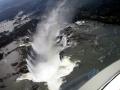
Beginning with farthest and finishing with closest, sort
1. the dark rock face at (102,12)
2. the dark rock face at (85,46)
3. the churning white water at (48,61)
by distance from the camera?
1. the dark rock face at (102,12)
2. the churning white water at (48,61)
3. the dark rock face at (85,46)

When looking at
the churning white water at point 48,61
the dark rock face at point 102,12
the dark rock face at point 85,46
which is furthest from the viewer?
the dark rock face at point 102,12

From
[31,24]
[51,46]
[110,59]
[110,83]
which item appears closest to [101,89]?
[110,83]

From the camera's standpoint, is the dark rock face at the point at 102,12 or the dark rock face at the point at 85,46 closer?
the dark rock face at the point at 85,46

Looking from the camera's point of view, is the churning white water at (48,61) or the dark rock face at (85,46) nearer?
the dark rock face at (85,46)

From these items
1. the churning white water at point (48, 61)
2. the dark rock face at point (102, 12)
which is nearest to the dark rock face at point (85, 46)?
the dark rock face at point (102, 12)

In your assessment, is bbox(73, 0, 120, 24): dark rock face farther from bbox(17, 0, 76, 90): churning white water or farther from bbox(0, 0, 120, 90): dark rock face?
bbox(17, 0, 76, 90): churning white water

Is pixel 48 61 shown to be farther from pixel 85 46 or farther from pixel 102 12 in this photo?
pixel 102 12

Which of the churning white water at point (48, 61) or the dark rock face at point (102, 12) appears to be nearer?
the churning white water at point (48, 61)

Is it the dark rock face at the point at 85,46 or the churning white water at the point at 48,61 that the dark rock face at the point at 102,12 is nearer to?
the dark rock face at the point at 85,46

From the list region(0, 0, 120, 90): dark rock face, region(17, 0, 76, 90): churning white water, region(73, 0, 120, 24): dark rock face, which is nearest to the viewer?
region(0, 0, 120, 90): dark rock face

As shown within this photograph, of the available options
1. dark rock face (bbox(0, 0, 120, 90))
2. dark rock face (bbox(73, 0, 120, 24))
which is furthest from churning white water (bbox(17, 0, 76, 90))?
dark rock face (bbox(73, 0, 120, 24))
